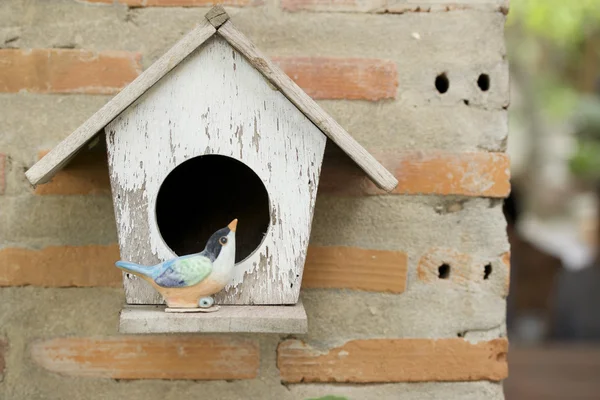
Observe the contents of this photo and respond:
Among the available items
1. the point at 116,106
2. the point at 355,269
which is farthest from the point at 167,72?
the point at 355,269

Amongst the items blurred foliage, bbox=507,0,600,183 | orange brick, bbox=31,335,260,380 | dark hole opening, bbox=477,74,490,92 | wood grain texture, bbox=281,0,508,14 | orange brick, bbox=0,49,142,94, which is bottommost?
orange brick, bbox=31,335,260,380

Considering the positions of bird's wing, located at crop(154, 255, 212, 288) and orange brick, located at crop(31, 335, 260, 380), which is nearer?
bird's wing, located at crop(154, 255, 212, 288)

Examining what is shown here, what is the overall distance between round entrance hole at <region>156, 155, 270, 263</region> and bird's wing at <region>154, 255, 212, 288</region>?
0.31m

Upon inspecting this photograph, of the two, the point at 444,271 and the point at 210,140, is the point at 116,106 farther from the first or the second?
the point at 444,271

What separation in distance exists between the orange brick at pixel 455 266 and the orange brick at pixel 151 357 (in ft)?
1.27

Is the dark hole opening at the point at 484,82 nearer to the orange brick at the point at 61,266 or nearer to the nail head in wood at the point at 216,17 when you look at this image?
the nail head in wood at the point at 216,17

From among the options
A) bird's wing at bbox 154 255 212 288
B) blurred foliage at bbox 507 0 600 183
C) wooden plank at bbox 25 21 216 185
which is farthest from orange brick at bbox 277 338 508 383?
blurred foliage at bbox 507 0 600 183

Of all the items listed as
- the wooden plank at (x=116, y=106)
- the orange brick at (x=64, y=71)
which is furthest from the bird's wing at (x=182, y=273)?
the orange brick at (x=64, y=71)

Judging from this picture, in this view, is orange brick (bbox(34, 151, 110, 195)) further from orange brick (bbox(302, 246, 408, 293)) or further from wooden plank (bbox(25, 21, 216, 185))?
orange brick (bbox(302, 246, 408, 293))

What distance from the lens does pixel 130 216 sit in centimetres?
122

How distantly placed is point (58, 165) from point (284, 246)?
1.32ft

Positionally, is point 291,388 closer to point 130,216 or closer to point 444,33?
point 130,216

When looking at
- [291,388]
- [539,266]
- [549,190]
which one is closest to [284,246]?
[291,388]

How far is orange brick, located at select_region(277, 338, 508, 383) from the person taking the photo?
1.45 meters
